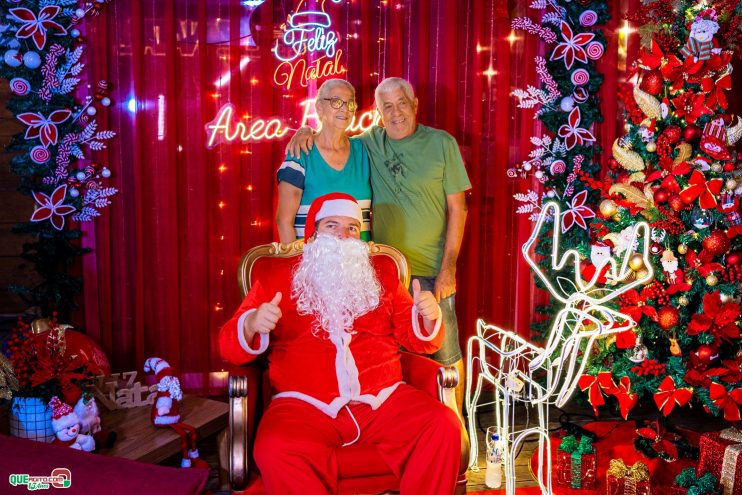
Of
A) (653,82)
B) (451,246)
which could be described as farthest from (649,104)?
(451,246)

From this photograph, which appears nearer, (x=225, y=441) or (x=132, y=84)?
(x=225, y=441)

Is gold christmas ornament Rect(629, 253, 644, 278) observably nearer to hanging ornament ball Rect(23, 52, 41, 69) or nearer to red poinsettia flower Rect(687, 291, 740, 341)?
red poinsettia flower Rect(687, 291, 740, 341)

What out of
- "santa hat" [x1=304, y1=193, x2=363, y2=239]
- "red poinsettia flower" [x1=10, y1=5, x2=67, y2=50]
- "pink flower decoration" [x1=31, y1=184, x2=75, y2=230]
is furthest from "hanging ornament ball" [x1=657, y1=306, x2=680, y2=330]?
"red poinsettia flower" [x1=10, y1=5, x2=67, y2=50]

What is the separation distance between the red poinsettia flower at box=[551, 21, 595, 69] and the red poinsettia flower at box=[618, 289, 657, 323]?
1.49 m

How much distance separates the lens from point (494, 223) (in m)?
4.33

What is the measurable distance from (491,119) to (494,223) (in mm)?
675

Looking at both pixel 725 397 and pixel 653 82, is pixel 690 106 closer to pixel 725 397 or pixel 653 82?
pixel 653 82

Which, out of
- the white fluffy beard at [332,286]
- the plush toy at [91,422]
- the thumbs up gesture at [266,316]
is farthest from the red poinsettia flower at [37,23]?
the thumbs up gesture at [266,316]

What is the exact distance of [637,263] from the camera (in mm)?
3295

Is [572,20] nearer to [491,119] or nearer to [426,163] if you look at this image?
[491,119]

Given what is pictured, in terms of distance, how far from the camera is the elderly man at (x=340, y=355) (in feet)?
7.68

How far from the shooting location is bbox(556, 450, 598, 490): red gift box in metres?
3.12

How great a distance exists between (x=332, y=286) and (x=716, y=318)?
2.00 m

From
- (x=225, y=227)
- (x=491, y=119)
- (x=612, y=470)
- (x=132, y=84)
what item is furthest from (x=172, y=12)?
(x=612, y=470)
